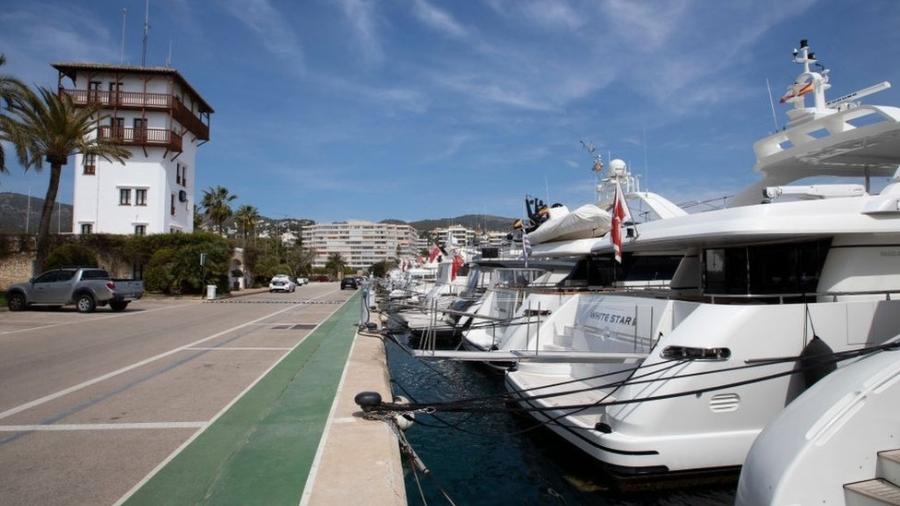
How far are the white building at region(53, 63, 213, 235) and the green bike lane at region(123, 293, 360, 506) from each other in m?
38.9

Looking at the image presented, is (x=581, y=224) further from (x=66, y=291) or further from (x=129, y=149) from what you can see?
(x=129, y=149)

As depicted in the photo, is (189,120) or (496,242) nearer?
(496,242)

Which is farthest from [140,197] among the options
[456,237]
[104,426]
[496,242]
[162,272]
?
[104,426]

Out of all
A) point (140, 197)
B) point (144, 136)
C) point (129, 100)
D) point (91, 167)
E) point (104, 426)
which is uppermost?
point (129, 100)

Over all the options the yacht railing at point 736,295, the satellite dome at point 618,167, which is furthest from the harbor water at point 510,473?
the satellite dome at point 618,167

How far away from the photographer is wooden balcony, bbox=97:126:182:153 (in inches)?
1647

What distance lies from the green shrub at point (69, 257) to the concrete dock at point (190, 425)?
24.0m

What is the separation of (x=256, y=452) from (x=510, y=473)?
10.6 ft

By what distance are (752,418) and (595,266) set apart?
6.45m

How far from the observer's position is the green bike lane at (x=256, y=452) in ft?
15.0

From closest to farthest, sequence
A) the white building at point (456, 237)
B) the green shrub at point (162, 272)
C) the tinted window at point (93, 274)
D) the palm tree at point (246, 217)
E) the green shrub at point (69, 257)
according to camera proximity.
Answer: the tinted window at point (93, 274) → the green shrub at point (69, 257) → the white building at point (456, 237) → the green shrub at point (162, 272) → the palm tree at point (246, 217)

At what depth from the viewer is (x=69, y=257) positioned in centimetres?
3428

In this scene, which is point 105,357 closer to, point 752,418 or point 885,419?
point 752,418

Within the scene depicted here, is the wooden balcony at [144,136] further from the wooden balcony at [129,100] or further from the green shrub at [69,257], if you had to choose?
the green shrub at [69,257]
